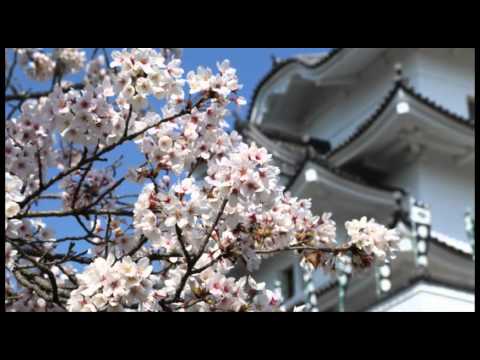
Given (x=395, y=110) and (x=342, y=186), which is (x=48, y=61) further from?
(x=395, y=110)

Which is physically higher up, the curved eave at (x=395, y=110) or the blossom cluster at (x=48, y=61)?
the curved eave at (x=395, y=110)

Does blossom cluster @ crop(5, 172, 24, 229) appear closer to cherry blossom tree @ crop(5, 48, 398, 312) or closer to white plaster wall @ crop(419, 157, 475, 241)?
cherry blossom tree @ crop(5, 48, 398, 312)

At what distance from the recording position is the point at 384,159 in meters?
15.4

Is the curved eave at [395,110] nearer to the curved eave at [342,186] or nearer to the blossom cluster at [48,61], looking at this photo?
the curved eave at [342,186]

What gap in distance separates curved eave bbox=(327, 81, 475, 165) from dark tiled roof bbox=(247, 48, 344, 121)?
2.59m

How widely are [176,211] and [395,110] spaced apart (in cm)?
1133

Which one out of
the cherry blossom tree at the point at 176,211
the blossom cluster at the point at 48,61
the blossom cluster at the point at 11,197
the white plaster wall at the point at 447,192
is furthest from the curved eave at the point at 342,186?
the blossom cluster at the point at 11,197

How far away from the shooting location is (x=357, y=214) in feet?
50.1

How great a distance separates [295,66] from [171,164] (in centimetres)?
1457

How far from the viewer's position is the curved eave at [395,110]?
13.8m

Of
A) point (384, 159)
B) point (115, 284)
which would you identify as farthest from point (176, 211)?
point (384, 159)

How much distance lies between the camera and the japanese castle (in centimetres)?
1202

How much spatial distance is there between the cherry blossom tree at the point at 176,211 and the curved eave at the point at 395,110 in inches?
409
